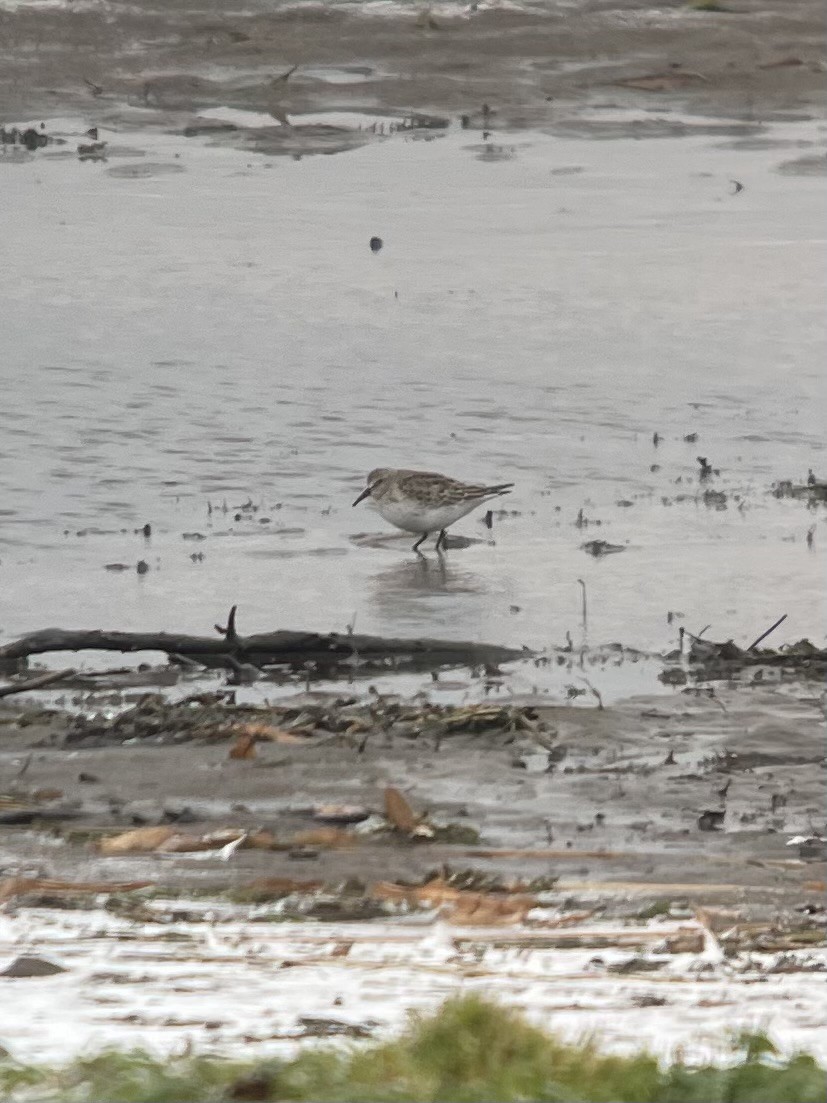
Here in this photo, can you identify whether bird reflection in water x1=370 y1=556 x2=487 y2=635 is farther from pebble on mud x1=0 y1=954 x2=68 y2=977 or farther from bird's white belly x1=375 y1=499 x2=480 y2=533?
pebble on mud x1=0 y1=954 x2=68 y2=977

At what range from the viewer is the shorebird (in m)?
12.3

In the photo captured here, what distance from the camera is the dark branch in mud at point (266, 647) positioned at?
30.7 ft

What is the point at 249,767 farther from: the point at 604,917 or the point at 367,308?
the point at 367,308

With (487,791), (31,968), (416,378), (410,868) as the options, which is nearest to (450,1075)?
(31,968)

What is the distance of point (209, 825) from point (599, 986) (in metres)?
2.08

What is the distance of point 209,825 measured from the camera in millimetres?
7293

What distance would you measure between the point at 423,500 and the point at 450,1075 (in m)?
7.54

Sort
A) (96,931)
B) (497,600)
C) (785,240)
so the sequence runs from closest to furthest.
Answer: (96,931)
(497,600)
(785,240)

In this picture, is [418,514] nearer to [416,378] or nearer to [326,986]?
[416,378]

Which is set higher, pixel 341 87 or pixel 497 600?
pixel 341 87

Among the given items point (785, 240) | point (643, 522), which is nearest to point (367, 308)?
point (785, 240)

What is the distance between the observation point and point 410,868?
6.81m

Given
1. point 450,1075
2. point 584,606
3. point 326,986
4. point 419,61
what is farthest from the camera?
point 419,61

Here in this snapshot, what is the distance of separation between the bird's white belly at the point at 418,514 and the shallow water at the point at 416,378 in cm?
16
